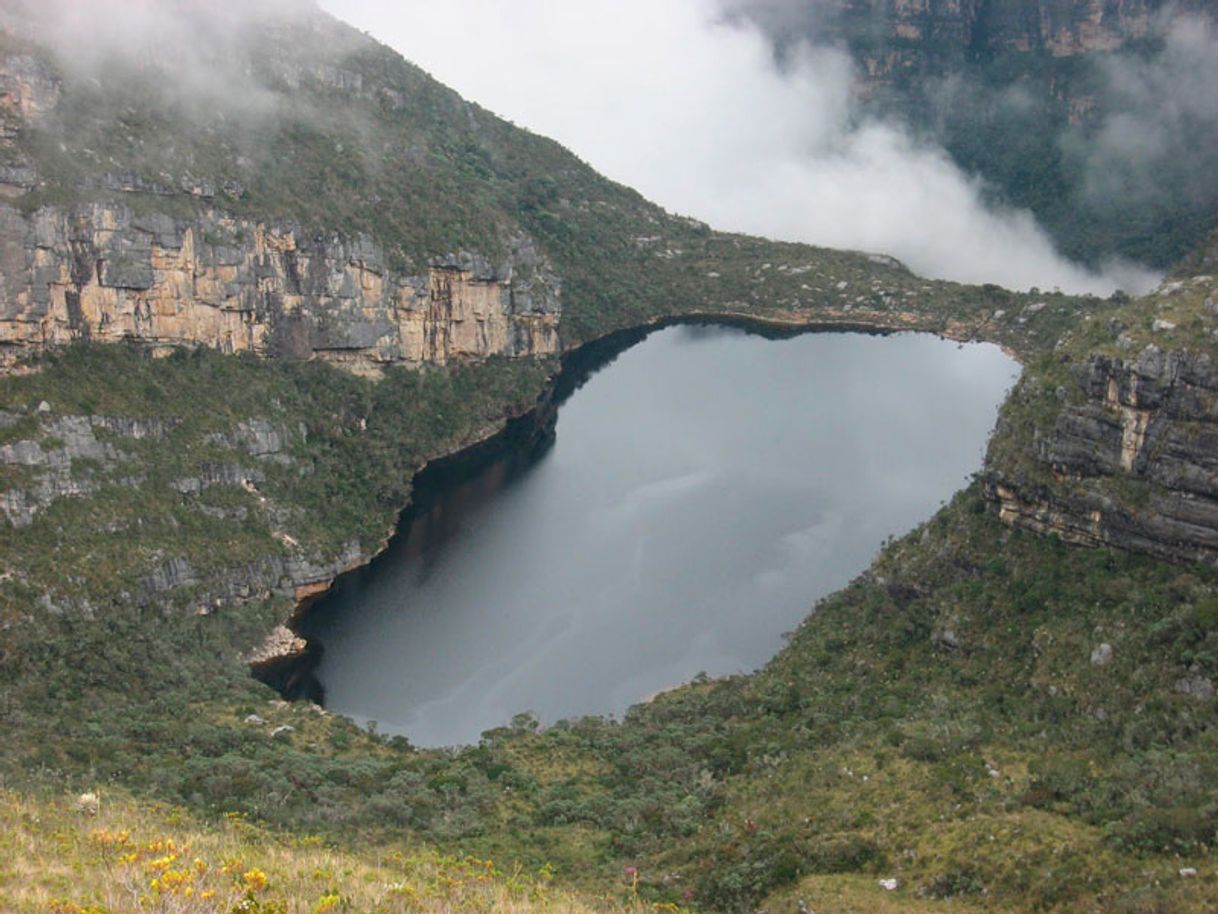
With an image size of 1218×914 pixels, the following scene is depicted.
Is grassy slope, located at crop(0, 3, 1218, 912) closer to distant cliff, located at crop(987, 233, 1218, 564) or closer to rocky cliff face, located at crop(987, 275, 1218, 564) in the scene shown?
rocky cliff face, located at crop(987, 275, 1218, 564)

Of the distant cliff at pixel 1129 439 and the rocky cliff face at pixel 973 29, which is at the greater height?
the rocky cliff face at pixel 973 29

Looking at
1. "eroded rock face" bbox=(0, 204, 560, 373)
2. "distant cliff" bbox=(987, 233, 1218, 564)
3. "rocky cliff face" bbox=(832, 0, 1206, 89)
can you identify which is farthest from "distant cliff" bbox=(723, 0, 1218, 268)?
"distant cliff" bbox=(987, 233, 1218, 564)

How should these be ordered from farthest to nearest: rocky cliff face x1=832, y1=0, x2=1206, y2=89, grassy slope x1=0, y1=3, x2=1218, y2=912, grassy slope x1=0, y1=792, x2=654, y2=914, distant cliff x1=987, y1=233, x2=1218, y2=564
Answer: rocky cliff face x1=832, y1=0, x2=1206, y2=89 < distant cliff x1=987, y1=233, x2=1218, y2=564 < grassy slope x1=0, y1=3, x2=1218, y2=912 < grassy slope x1=0, y1=792, x2=654, y2=914

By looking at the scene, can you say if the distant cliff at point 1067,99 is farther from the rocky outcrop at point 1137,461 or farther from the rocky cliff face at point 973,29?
the rocky outcrop at point 1137,461

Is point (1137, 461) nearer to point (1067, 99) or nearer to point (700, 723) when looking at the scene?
point (700, 723)

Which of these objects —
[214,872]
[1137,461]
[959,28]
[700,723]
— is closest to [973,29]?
[959,28]

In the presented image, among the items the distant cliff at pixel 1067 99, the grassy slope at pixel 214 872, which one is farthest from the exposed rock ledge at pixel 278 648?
the distant cliff at pixel 1067 99

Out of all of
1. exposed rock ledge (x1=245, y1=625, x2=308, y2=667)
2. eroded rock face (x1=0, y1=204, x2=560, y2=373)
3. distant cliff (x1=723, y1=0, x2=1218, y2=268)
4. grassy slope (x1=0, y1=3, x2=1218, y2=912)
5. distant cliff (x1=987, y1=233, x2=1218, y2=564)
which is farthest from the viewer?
distant cliff (x1=723, y1=0, x2=1218, y2=268)
